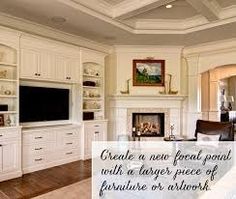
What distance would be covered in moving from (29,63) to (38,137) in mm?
1389

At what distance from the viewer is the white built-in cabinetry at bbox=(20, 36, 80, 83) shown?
4.38 meters

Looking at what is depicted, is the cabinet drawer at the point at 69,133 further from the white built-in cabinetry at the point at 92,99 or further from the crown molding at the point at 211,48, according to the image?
the crown molding at the point at 211,48

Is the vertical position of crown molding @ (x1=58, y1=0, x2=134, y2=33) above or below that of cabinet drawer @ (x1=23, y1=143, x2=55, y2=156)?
above

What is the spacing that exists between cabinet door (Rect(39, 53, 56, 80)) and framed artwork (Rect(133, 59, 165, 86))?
7.60 feet

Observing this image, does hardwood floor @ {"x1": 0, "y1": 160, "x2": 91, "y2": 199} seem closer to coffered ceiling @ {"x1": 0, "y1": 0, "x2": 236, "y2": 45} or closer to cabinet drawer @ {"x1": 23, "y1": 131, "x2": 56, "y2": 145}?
cabinet drawer @ {"x1": 23, "y1": 131, "x2": 56, "y2": 145}

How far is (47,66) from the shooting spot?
4746mm

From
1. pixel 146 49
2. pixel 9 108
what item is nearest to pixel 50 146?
pixel 9 108

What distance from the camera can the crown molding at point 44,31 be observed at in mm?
4227

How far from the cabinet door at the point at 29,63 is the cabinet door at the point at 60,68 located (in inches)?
17.9

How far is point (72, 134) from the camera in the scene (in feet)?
17.0

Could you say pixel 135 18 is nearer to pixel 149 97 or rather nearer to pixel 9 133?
pixel 149 97

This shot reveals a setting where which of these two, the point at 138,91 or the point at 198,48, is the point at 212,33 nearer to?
the point at 198,48

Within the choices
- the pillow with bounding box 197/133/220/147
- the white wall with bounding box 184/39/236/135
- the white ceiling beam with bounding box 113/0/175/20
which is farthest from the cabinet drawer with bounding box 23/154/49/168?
the white wall with bounding box 184/39/236/135

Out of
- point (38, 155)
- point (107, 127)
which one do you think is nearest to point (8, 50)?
point (38, 155)
